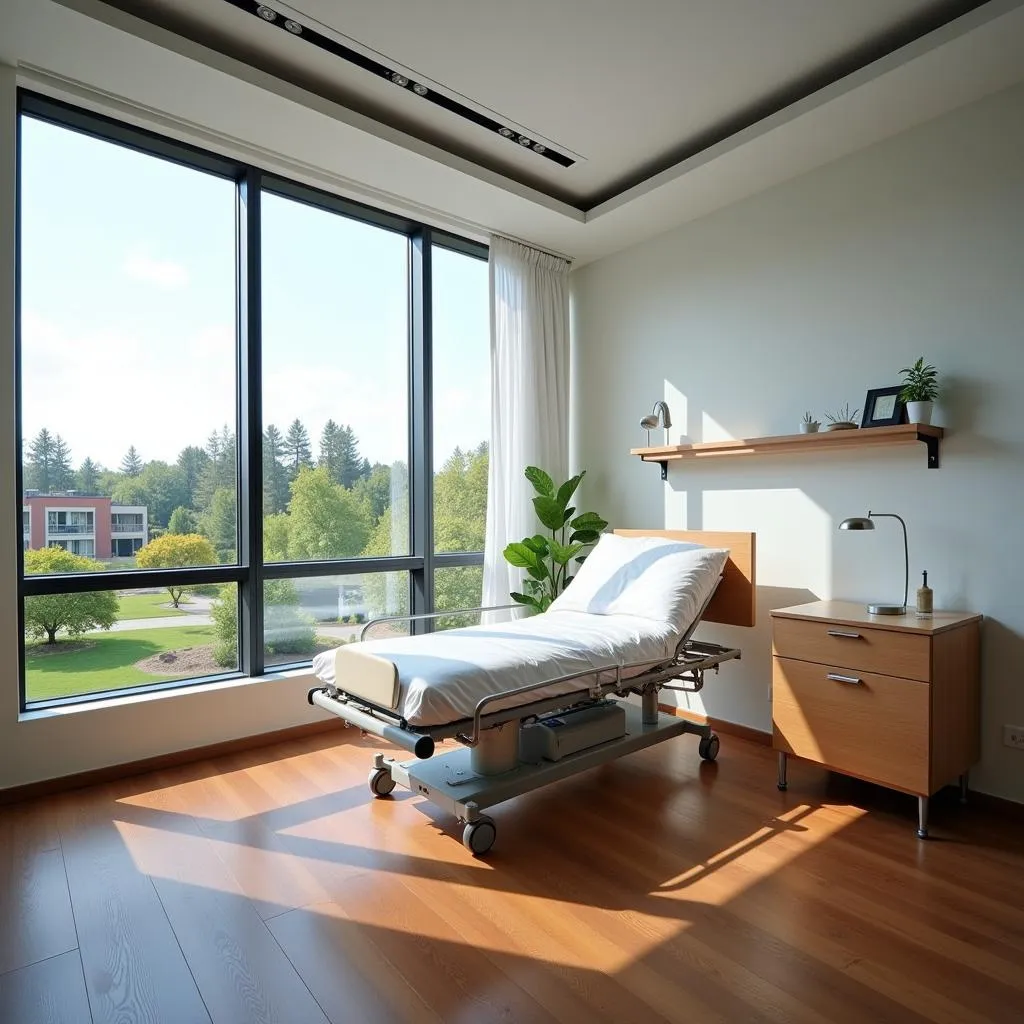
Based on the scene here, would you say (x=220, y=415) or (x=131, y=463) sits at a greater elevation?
(x=220, y=415)

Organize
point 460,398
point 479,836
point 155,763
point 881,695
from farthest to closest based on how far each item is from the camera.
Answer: point 460,398 → point 155,763 → point 881,695 → point 479,836

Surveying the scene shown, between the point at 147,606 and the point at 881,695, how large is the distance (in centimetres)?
345

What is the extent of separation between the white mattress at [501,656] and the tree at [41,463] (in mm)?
1594

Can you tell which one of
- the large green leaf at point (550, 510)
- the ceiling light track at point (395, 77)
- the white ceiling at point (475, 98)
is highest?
the ceiling light track at point (395, 77)

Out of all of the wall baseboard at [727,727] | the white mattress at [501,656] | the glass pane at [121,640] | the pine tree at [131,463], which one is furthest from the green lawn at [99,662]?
the wall baseboard at [727,727]

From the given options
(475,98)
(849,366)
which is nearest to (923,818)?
(849,366)

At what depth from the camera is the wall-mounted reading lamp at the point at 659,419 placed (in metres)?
4.24

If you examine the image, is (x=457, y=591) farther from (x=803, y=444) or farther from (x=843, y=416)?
(x=843, y=416)

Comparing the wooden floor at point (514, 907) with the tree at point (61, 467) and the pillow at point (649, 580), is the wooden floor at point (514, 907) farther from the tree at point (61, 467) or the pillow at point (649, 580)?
the tree at point (61, 467)

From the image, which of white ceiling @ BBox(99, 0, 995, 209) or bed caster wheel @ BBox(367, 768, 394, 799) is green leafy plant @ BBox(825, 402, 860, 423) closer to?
white ceiling @ BBox(99, 0, 995, 209)

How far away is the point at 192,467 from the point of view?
3742 mm

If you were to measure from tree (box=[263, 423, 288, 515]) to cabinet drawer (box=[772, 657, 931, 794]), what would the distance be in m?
2.79

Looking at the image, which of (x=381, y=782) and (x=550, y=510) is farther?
(x=550, y=510)

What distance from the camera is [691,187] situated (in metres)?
3.93
